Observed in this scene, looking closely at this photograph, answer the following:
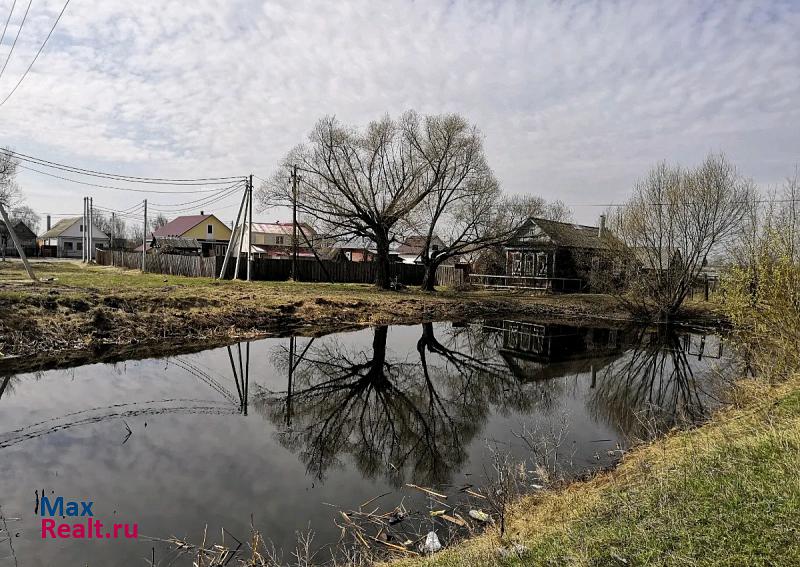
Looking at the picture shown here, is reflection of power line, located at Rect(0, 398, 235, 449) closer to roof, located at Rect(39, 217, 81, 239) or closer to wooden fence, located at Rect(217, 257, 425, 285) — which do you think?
wooden fence, located at Rect(217, 257, 425, 285)

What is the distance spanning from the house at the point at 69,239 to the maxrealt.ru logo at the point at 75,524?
246 feet

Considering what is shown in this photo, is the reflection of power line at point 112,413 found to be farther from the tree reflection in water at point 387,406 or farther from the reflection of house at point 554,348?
the reflection of house at point 554,348

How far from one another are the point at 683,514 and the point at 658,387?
32.8 feet

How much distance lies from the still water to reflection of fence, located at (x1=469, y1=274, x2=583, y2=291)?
19559 millimetres

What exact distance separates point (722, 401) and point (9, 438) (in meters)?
13.2

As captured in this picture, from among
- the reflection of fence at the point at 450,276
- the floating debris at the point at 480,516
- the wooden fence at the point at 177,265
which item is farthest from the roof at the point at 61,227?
the floating debris at the point at 480,516

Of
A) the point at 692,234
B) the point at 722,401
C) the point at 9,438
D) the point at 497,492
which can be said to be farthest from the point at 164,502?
the point at 692,234

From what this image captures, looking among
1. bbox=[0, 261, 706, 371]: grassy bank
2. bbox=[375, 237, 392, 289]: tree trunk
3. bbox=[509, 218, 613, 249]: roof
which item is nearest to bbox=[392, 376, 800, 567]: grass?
bbox=[0, 261, 706, 371]: grassy bank

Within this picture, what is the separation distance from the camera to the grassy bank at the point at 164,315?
1341 cm

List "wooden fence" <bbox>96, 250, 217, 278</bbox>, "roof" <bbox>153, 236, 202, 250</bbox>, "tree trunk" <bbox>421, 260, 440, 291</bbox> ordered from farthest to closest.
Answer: "roof" <bbox>153, 236, 202, 250</bbox>
"tree trunk" <bbox>421, 260, 440, 291</bbox>
"wooden fence" <bbox>96, 250, 217, 278</bbox>

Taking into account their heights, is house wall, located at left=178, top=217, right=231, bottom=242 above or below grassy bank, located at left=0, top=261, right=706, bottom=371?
above

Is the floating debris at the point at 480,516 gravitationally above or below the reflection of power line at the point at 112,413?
below

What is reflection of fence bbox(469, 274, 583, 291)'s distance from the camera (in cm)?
3616

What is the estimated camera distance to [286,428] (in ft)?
30.2
